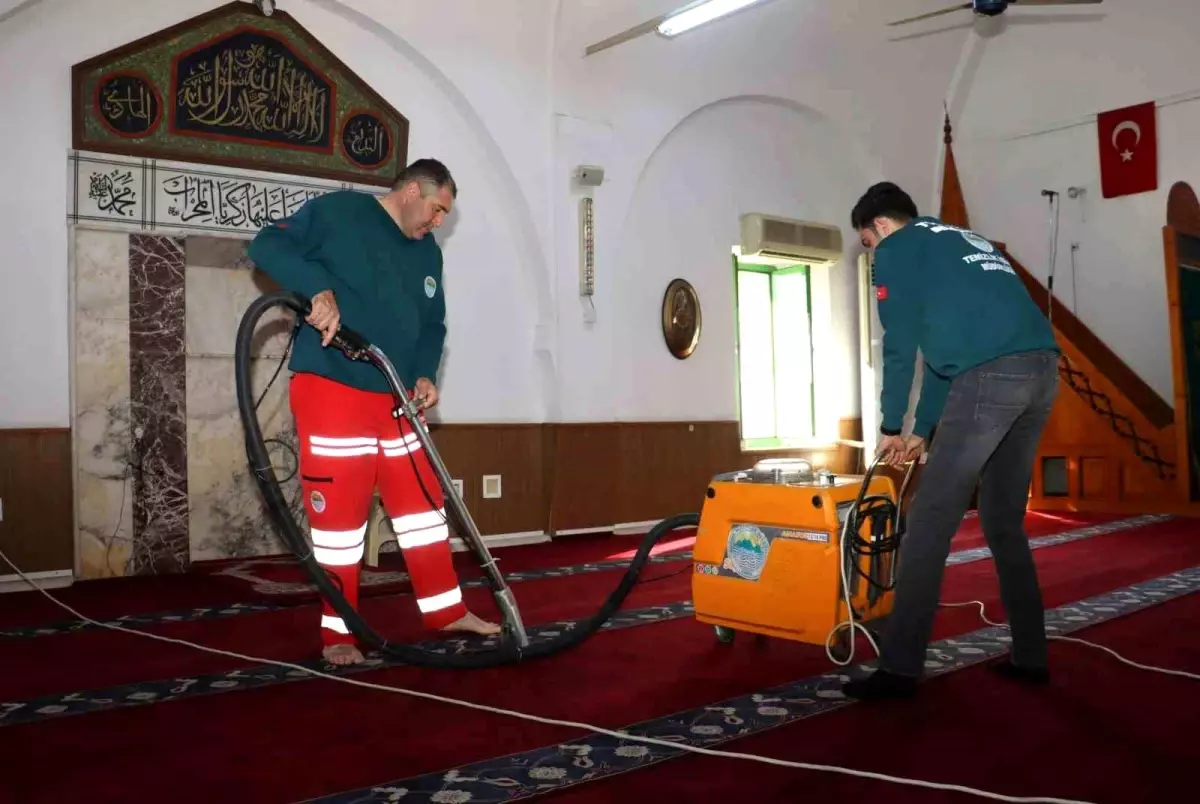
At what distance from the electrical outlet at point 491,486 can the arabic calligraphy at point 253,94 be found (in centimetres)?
197

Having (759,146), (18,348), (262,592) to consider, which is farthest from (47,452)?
(759,146)

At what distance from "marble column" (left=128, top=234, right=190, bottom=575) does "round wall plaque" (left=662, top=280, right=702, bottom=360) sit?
2884 mm

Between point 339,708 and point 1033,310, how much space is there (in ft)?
5.93

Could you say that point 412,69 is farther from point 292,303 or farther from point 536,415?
point 292,303

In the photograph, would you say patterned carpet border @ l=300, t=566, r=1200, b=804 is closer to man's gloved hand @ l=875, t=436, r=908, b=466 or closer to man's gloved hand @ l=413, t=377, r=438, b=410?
man's gloved hand @ l=875, t=436, r=908, b=466

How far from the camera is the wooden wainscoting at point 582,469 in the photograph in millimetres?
5496

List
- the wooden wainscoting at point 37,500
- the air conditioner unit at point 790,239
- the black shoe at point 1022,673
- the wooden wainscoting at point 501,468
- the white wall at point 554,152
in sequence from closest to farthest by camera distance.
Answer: the black shoe at point 1022,673 < the wooden wainscoting at point 37,500 < the white wall at point 554,152 < the wooden wainscoting at point 501,468 < the air conditioner unit at point 790,239

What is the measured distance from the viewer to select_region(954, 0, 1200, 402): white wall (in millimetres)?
7191

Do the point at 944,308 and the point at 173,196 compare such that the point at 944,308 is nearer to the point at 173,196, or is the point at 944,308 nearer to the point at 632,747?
the point at 632,747

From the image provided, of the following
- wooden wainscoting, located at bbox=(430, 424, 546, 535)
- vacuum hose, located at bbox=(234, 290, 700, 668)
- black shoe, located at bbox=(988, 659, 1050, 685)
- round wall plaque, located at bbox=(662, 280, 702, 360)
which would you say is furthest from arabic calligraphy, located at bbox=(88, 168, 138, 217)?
black shoe, located at bbox=(988, 659, 1050, 685)

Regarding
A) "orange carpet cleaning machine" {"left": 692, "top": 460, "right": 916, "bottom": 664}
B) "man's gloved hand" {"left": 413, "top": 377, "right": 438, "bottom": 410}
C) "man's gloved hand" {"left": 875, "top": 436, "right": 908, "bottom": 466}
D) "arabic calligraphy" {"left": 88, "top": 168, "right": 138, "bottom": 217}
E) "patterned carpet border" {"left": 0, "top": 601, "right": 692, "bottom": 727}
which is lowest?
"patterned carpet border" {"left": 0, "top": 601, "right": 692, "bottom": 727}

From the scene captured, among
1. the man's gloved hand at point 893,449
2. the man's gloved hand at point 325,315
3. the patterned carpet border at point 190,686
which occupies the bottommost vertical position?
the patterned carpet border at point 190,686

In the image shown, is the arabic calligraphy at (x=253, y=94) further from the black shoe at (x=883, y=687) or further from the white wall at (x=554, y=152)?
the black shoe at (x=883, y=687)

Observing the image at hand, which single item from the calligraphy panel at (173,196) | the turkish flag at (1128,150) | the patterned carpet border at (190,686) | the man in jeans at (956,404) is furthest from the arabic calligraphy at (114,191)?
the turkish flag at (1128,150)
